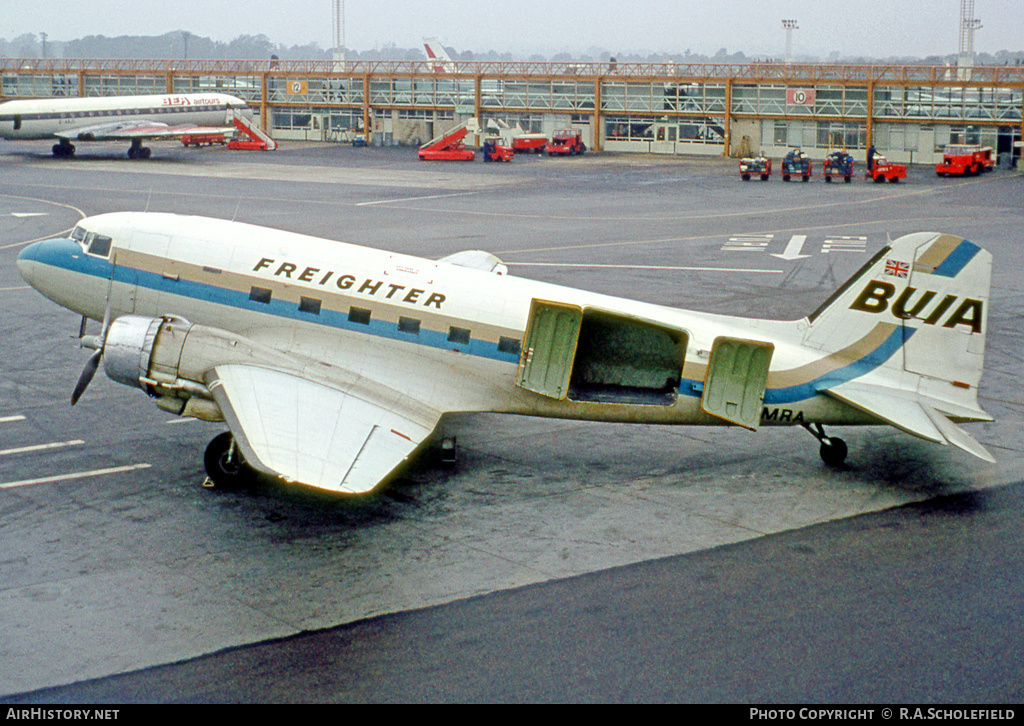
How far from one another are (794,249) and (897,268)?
31.3m

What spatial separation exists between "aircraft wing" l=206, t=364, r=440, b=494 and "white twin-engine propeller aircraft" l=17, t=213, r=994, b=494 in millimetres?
63

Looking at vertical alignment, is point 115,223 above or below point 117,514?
above

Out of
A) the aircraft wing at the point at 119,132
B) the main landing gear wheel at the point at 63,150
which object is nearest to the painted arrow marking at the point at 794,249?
the aircraft wing at the point at 119,132

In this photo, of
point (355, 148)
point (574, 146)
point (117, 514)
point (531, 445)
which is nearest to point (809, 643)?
point (531, 445)

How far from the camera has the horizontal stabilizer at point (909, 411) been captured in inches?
776

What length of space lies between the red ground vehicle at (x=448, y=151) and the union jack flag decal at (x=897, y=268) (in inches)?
3397

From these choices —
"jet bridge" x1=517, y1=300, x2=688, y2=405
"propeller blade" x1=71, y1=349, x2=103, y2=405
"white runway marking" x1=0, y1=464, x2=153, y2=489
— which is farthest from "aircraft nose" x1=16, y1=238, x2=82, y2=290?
"jet bridge" x1=517, y1=300, x2=688, y2=405

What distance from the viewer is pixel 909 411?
20.5 meters

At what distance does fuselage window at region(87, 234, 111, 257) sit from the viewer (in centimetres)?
2367

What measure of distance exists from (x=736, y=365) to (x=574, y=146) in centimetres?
9350

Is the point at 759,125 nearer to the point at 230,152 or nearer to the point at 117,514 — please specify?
the point at 230,152

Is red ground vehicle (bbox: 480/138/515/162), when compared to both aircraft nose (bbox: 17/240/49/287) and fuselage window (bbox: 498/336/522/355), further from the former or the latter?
fuselage window (bbox: 498/336/522/355)

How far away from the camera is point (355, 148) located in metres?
120

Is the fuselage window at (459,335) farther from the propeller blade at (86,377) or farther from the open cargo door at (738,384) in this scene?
the propeller blade at (86,377)
